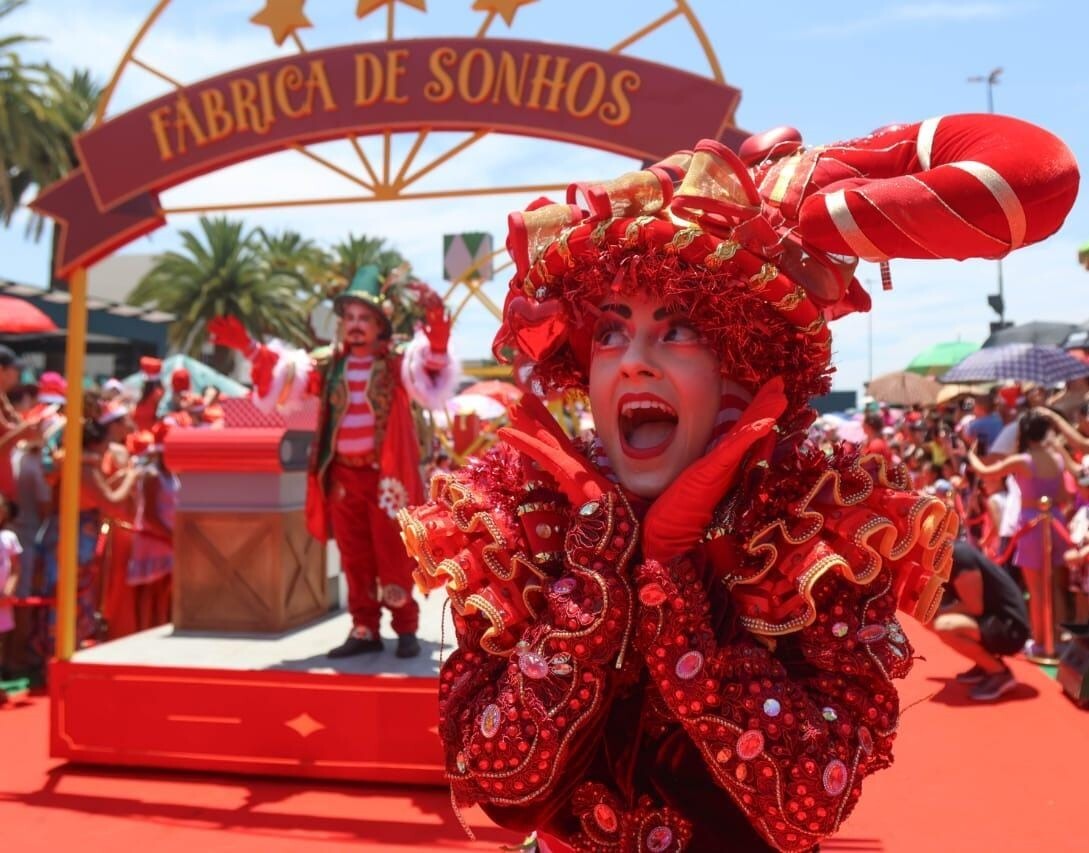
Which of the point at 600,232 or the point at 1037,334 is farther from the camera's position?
the point at 1037,334

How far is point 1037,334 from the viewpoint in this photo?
1065cm

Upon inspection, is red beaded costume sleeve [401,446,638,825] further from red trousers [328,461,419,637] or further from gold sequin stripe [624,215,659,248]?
red trousers [328,461,419,637]

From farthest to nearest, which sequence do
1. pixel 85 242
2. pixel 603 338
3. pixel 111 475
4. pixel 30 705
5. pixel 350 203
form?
1. pixel 111 475
2. pixel 30 705
3. pixel 85 242
4. pixel 350 203
5. pixel 603 338

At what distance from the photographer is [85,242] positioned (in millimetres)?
4207

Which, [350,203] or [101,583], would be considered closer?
[350,203]

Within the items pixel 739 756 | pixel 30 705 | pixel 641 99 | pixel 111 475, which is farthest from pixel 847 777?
pixel 111 475

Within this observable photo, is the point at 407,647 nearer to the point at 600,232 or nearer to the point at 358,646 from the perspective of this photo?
the point at 358,646

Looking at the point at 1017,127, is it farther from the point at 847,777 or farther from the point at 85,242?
the point at 85,242

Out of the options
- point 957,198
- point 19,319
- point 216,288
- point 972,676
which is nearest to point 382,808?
point 957,198

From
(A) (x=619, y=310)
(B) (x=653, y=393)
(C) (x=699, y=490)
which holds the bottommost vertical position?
(C) (x=699, y=490)

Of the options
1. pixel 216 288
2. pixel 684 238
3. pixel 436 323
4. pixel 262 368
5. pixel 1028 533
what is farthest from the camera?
pixel 216 288

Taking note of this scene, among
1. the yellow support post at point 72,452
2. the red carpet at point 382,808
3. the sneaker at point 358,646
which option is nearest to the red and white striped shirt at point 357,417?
the sneaker at point 358,646

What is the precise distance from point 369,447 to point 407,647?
2.85ft

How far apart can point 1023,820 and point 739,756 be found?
2985 millimetres
